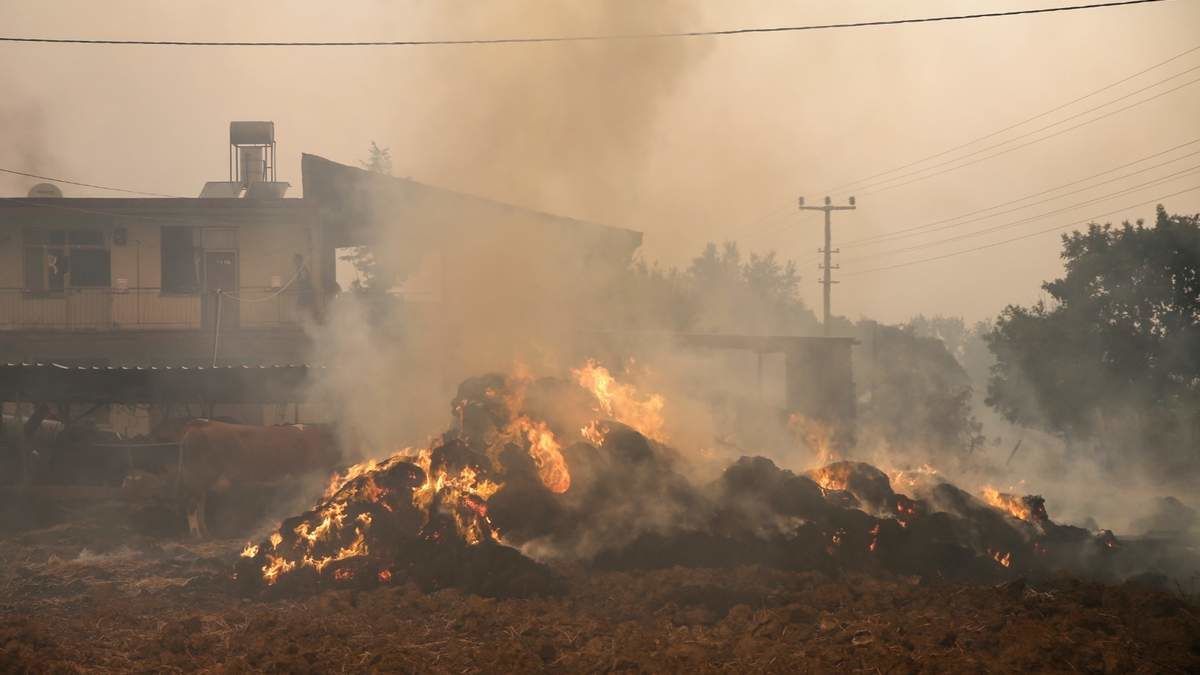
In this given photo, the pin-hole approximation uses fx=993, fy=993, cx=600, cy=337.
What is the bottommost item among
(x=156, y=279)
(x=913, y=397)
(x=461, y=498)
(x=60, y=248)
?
(x=913, y=397)

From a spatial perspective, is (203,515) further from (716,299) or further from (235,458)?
(716,299)

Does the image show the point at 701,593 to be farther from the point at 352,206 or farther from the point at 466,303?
the point at 352,206

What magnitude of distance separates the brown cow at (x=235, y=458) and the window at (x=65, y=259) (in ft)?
37.5

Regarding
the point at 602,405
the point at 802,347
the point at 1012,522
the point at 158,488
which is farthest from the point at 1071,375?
the point at 158,488

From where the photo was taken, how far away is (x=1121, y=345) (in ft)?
101

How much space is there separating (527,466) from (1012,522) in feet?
24.8

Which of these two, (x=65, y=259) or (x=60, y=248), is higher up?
(x=60, y=248)

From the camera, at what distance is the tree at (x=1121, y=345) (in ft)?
97.8

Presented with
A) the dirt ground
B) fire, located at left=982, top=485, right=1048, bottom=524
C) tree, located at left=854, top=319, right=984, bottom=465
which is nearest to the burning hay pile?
the dirt ground

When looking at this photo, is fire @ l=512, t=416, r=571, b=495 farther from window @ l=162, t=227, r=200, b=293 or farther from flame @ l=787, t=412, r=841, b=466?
window @ l=162, t=227, r=200, b=293

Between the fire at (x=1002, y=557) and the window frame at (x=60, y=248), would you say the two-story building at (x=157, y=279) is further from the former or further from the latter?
the fire at (x=1002, y=557)

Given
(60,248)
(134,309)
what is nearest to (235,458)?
(134,309)

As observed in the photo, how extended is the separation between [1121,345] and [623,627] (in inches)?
1001

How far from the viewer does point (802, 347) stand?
30.3 metres
